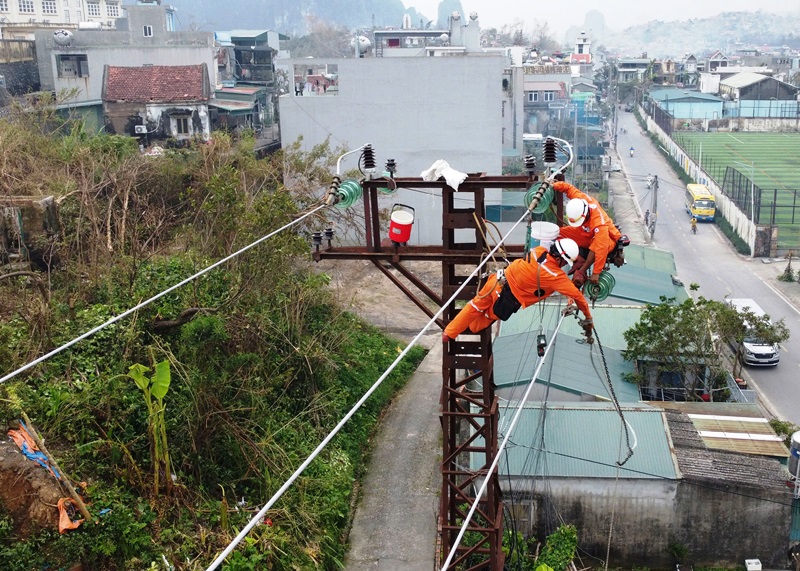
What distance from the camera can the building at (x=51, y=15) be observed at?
159 feet

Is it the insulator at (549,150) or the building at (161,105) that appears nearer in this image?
the insulator at (549,150)

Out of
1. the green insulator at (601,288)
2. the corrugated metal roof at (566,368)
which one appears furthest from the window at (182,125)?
the green insulator at (601,288)

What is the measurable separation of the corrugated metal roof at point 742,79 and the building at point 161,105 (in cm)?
5007

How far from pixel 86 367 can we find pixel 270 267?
4337 mm

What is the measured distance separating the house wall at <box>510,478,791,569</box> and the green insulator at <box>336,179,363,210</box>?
202 inches

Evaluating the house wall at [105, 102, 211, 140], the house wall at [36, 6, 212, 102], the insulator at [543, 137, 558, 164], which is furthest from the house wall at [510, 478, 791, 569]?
the house wall at [36, 6, 212, 102]

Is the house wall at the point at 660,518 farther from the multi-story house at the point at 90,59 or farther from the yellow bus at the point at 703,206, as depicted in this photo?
the yellow bus at the point at 703,206

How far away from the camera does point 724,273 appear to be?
3194cm

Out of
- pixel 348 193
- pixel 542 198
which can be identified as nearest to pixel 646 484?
pixel 542 198

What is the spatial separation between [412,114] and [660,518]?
1867 cm

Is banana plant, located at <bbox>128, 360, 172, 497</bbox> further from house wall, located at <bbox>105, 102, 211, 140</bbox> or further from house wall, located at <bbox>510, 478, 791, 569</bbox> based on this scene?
house wall, located at <bbox>105, 102, 211, 140</bbox>

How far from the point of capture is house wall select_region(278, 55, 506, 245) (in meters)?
28.9

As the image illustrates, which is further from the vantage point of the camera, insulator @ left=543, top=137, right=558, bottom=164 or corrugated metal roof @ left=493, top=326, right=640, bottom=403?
corrugated metal roof @ left=493, top=326, right=640, bottom=403

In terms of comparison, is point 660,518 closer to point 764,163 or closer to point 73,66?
point 73,66
